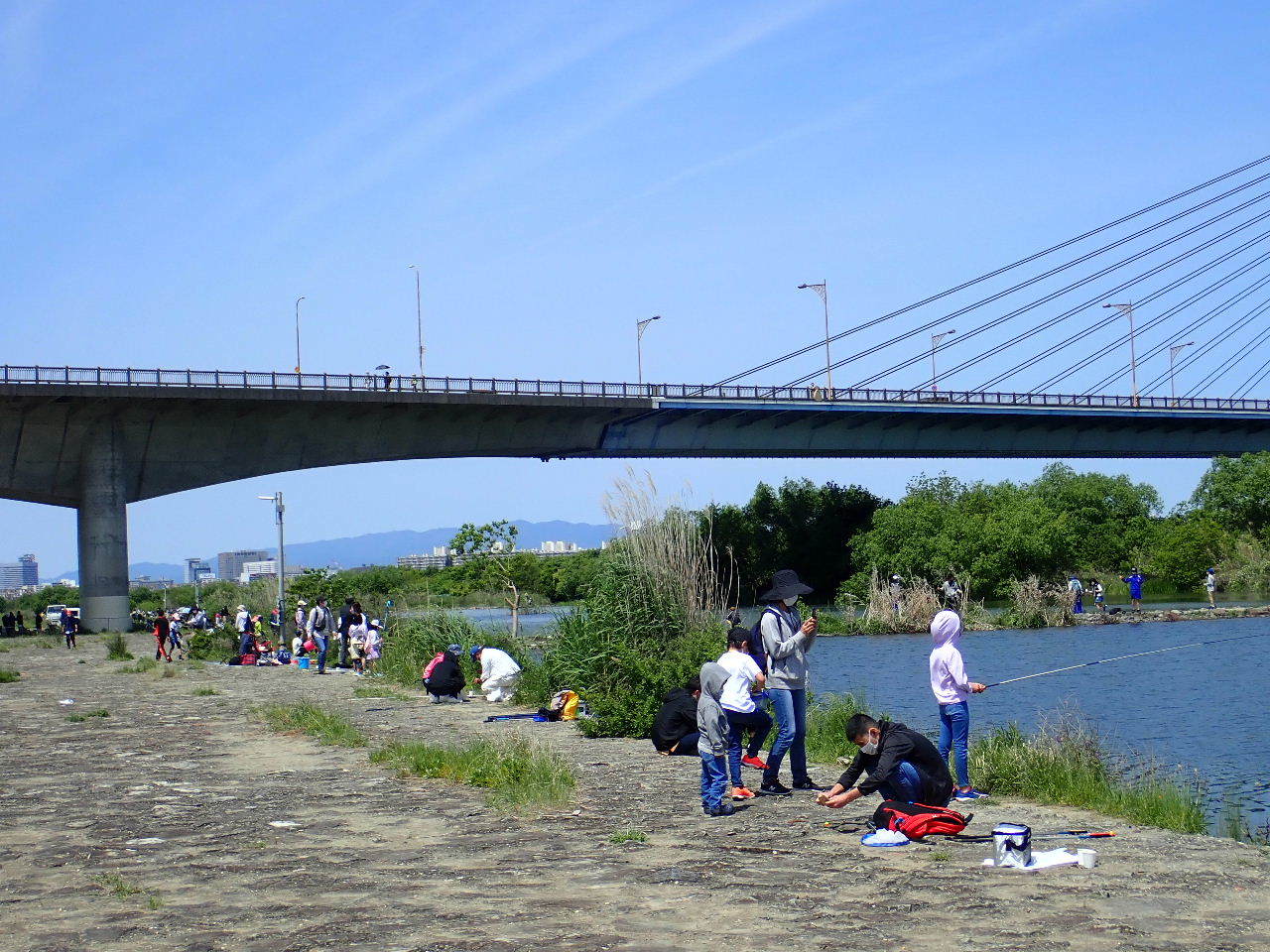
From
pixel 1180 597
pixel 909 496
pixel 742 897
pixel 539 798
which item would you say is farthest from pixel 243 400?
pixel 742 897

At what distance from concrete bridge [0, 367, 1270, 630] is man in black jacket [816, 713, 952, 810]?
141 ft

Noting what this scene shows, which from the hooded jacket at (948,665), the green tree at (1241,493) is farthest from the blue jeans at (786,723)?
the green tree at (1241,493)

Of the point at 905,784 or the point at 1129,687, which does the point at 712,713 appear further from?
the point at 1129,687

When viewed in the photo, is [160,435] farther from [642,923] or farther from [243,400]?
[642,923]

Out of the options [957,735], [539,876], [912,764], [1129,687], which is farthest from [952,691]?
[1129,687]

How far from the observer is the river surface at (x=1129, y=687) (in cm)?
1678

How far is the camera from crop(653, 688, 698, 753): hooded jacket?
46.8ft

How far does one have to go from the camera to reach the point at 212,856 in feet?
30.6

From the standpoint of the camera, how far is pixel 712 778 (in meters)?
10.8

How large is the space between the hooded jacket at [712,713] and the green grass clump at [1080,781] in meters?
2.59

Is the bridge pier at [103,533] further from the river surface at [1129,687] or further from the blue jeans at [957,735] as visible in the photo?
the blue jeans at [957,735]

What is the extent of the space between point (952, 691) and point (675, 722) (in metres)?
3.63

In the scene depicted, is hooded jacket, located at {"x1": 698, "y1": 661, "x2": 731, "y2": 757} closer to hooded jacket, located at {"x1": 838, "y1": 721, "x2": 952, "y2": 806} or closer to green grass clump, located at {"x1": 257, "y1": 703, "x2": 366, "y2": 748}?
hooded jacket, located at {"x1": 838, "y1": 721, "x2": 952, "y2": 806}

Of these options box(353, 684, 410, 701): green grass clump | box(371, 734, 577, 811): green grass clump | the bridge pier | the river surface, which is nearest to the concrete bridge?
the bridge pier
